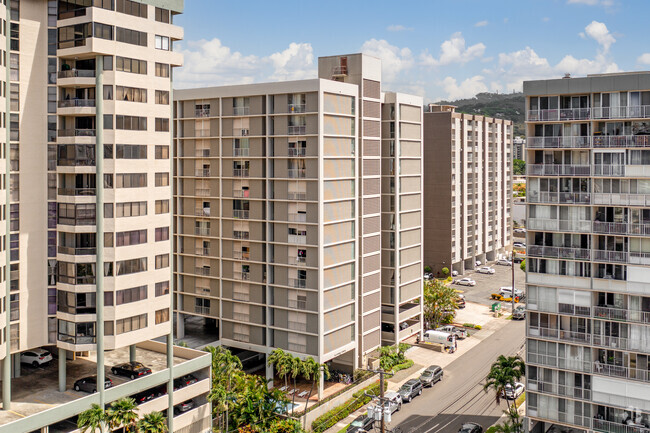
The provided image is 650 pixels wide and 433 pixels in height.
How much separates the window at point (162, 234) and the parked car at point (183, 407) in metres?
15.9

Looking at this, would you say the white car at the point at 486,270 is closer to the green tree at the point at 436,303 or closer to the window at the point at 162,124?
the green tree at the point at 436,303

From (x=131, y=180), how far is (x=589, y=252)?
131 feet

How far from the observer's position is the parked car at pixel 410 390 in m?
69.2

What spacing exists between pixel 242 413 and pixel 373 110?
3883 cm

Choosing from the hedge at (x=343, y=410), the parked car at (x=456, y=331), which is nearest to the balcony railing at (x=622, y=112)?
the hedge at (x=343, y=410)

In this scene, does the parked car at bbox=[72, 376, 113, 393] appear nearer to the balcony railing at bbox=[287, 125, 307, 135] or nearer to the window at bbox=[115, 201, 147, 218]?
the window at bbox=[115, 201, 147, 218]

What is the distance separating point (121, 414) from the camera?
160ft

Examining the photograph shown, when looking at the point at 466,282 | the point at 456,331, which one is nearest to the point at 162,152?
the point at 456,331

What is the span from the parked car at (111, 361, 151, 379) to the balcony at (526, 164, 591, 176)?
127 feet

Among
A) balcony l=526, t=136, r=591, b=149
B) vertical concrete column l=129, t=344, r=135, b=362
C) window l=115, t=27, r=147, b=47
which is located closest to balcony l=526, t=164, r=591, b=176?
balcony l=526, t=136, r=591, b=149

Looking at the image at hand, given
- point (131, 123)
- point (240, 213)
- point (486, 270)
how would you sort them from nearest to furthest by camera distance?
point (131, 123)
point (240, 213)
point (486, 270)

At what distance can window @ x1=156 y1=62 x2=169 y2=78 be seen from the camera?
180 ft

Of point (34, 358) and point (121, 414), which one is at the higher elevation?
point (34, 358)

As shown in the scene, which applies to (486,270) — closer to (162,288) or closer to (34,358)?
(162,288)
